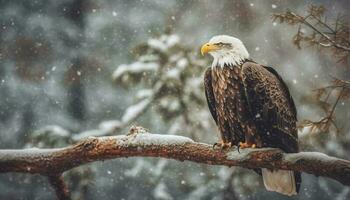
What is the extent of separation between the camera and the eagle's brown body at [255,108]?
13.1ft

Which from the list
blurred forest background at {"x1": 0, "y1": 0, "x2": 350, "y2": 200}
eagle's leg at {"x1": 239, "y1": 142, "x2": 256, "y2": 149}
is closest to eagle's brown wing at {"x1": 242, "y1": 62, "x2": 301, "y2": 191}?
eagle's leg at {"x1": 239, "y1": 142, "x2": 256, "y2": 149}

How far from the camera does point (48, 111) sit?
5.51m

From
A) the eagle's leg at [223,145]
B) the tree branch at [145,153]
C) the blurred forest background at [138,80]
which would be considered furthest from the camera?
the blurred forest background at [138,80]

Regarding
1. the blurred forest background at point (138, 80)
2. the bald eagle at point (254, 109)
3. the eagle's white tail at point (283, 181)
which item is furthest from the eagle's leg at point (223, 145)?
the blurred forest background at point (138, 80)

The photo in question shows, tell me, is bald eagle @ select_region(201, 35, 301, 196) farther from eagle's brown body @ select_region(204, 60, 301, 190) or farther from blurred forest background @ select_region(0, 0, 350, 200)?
blurred forest background @ select_region(0, 0, 350, 200)

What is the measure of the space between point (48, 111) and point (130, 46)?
106cm

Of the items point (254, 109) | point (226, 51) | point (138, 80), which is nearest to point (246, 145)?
point (254, 109)

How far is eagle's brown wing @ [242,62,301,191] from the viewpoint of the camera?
398cm

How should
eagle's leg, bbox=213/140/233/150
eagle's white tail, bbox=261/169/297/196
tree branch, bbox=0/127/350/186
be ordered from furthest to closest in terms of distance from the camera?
1. eagle's white tail, bbox=261/169/297/196
2. eagle's leg, bbox=213/140/233/150
3. tree branch, bbox=0/127/350/186

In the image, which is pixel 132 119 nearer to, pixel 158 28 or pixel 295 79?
pixel 158 28

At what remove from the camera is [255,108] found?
3992mm

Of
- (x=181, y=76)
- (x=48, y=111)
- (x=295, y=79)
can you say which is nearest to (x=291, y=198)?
(x=295, y=79)

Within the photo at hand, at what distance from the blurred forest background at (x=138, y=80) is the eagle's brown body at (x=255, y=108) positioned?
1269mm

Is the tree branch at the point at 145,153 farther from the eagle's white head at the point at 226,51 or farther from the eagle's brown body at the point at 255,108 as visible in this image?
the eagle's white head at the point at 226,51
